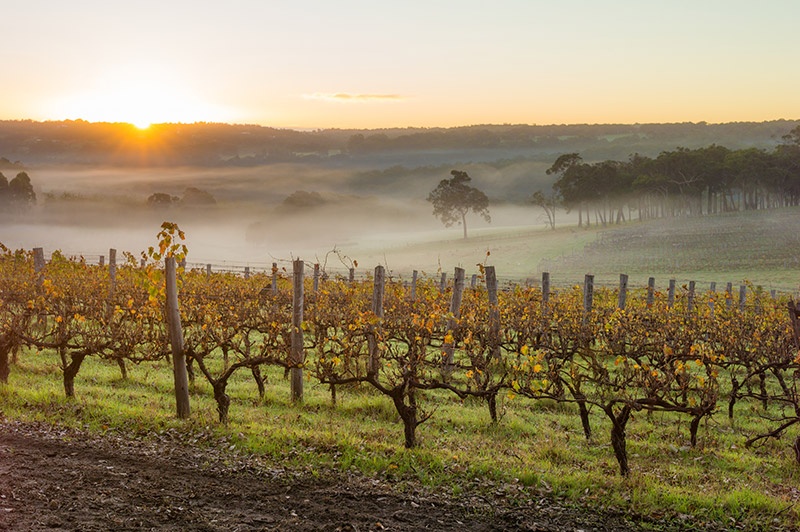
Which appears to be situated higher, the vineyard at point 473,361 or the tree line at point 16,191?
the tree line at point 16,191

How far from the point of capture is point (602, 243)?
8669cm

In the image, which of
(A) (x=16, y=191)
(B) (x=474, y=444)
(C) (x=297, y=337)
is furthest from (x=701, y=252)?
(A) (x=16, y=191)

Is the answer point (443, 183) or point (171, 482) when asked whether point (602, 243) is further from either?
point (171, 482)

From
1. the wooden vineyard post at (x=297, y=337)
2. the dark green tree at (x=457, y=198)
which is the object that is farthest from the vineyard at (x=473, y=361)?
the dark green tree at (x=457, y=198)

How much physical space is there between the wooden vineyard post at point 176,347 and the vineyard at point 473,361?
65 mm

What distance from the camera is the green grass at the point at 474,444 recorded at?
32.7ft

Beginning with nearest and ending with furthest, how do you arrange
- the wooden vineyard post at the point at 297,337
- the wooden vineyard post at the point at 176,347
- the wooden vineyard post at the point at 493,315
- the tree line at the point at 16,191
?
the wooden vineyard post at the point at 176,347
the wooden vineyard post at the point at 297,337
the wooden vineyard post at the point at 493,315
the tree line at the point at 16,191

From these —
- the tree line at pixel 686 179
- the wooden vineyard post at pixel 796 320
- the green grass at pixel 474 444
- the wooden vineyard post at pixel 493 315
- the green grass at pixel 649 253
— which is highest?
the tree line at pixel 686 179

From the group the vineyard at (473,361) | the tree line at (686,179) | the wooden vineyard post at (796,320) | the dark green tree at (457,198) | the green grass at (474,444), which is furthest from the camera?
the dark green tree at (457,198)

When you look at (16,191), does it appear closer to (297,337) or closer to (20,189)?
(20,189)

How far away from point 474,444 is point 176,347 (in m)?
5.65

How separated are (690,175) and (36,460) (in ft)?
379

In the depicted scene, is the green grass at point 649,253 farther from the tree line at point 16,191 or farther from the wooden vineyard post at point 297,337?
the tree line at point 16,191

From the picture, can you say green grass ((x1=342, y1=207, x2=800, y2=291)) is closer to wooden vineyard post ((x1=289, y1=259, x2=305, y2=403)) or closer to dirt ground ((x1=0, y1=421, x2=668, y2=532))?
wooden vineyard post ((x1=289, y1=259, x2=305, y2=403))
